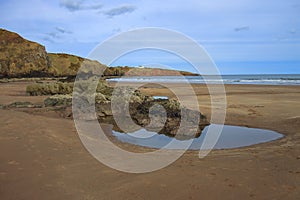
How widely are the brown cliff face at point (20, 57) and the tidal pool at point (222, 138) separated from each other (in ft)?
195

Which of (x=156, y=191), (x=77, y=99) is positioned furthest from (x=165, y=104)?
(x=156, y=191)

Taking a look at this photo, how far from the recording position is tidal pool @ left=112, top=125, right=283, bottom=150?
26.6ft

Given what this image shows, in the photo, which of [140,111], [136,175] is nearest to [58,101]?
[140,111]

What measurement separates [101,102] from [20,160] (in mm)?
10131

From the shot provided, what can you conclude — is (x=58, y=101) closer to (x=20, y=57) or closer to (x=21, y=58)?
(x=21, y=58)

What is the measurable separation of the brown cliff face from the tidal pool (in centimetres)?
5950

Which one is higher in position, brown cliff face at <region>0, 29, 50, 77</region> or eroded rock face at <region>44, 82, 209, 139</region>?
brown cliff face at <region>0, 29, 50, 77</region>

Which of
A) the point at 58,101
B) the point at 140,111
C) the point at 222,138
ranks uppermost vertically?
the point at 58,101

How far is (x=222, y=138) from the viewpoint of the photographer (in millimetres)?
8953

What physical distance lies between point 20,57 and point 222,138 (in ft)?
220

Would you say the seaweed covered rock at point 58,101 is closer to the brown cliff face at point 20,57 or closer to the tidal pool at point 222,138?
the tidal pool at point 222,138

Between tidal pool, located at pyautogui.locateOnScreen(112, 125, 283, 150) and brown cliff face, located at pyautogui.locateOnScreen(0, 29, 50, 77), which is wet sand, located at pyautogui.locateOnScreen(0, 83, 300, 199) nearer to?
tidal pool, located at pyautogui.locateOnScreen(112, 125, 283, 150)

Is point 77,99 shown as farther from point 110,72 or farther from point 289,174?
point 110,72

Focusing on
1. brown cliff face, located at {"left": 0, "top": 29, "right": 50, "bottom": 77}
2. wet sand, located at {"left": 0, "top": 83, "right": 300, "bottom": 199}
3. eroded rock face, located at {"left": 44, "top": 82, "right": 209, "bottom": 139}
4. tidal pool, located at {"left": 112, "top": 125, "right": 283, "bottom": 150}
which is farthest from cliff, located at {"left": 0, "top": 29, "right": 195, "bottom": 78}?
wet sand, located at {"left": 0, "top": 83, "right": 300, "bottom": 199}
